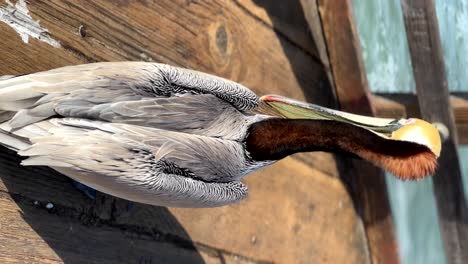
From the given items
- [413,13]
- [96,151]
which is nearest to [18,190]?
[96,151]

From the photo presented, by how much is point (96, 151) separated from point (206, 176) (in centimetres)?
26

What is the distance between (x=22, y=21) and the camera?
1286 millimetres

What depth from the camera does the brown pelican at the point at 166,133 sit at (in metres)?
1.08

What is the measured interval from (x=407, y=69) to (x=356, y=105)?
0.64ft

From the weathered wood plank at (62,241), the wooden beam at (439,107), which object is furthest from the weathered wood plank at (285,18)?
the weathered wood plank at (62,241)

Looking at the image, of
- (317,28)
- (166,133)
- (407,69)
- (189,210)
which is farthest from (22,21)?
(407,69)

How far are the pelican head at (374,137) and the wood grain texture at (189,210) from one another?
16.9 inches

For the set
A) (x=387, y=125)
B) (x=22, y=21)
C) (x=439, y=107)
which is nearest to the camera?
(x=387, y=125)

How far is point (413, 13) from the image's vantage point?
1696 mm

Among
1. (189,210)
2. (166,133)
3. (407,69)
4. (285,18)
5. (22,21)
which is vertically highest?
(22,21)

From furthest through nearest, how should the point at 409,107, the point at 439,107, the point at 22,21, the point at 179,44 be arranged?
the point at 409,107, the point at 439,107, the point at 179,44, the point at 22,21

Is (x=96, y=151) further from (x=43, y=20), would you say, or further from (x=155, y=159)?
(x=43, y=20)

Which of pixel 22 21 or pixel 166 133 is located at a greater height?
pixel 22 21

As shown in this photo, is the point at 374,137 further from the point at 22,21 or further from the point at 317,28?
the point at 317,28
